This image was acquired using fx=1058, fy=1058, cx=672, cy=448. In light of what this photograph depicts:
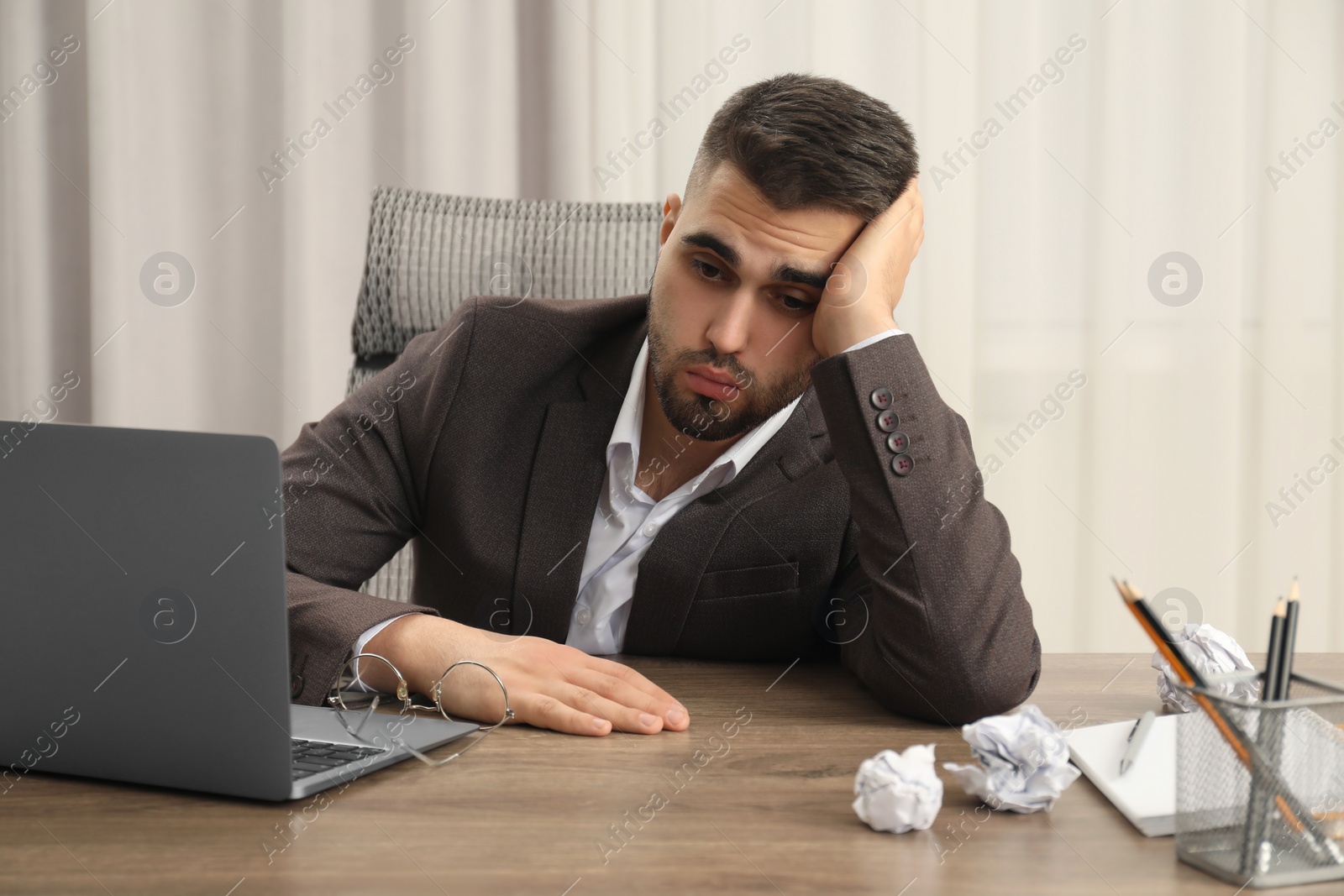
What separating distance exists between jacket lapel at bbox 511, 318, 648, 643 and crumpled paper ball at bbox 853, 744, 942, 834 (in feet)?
1.99

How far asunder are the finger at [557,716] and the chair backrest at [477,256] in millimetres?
824

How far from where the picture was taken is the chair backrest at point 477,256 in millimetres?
1559

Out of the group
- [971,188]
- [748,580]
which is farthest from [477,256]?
[971,188]

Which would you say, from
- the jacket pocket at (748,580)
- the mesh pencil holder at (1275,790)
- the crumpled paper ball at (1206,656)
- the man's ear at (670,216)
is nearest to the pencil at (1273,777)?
the mesh pencil holder at (1275,790)

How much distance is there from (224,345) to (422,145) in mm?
651

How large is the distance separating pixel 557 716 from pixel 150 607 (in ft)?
1.03

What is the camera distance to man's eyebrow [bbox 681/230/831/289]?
1.14 metres

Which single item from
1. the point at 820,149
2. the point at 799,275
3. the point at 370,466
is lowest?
the point at 370,466

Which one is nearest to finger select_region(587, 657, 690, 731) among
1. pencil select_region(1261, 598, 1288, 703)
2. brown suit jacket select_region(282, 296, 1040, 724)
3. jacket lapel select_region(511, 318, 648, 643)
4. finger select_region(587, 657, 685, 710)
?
finger select_region(587, 657, 685, 710)

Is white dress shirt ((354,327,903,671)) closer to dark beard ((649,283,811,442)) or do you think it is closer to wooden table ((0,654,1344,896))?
dark beard ((649,283,811,442))

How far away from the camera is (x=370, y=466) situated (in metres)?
1.26

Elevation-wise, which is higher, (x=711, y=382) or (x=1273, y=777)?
(x=711, y=382)

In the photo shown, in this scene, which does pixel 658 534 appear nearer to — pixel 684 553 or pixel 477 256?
pixel 684 553

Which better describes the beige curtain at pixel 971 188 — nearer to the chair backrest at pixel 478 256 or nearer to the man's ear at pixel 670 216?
the chair backrest at pixel 478 256
